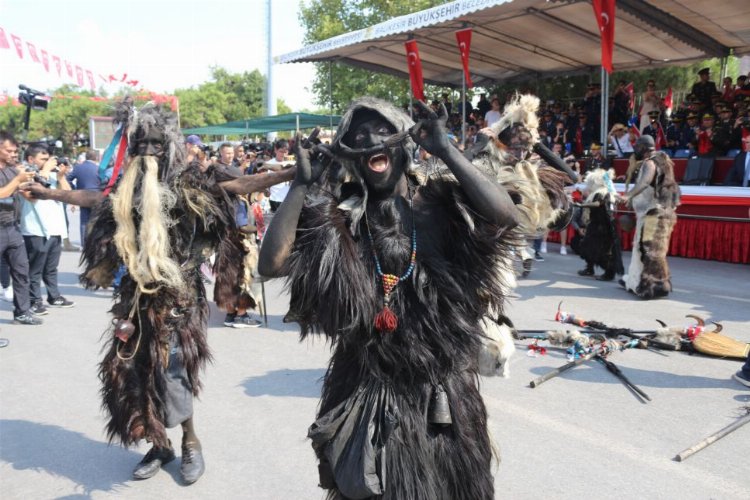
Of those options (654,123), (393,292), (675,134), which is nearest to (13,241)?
(393,292)

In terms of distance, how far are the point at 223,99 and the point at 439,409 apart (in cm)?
6144

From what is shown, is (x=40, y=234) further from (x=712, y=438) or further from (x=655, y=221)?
(x=655, y=221)

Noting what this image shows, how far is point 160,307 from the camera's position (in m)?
3.44

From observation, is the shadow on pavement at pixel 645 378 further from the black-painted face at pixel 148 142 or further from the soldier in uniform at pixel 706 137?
the soldier in uniform at pixel 706 137

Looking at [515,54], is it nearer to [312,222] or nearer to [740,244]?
[740,244]

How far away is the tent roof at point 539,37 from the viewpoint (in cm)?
1157

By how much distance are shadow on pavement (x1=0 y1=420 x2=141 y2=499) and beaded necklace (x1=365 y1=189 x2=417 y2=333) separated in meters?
2.31

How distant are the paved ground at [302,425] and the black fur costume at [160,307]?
1.71 ft

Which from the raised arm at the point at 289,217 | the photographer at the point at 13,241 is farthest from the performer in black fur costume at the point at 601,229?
the raised arm at the point at 289,217

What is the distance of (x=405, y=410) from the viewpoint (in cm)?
218

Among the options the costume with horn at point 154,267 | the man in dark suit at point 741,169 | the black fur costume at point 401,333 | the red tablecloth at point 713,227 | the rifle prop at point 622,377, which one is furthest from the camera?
the man in dark suit at point 741,169

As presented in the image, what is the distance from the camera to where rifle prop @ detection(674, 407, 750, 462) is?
145 inches

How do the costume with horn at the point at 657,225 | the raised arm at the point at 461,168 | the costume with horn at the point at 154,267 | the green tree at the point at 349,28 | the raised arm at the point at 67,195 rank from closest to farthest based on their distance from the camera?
the raised arm at the point at 461,168 < the costume with horn at the point at 154,267 < the raised arm at the point at 67,195 < the costume with horn at the point at 657,225 < the green tree at the point at 349,28

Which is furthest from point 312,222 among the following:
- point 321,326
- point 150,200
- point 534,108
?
point 534,108
